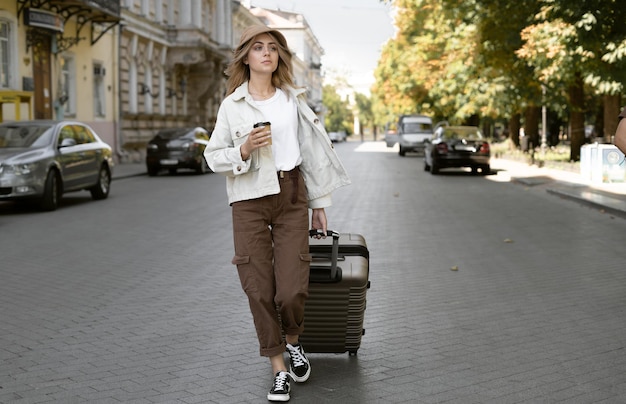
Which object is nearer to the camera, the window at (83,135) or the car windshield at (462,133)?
the window at (83,135)

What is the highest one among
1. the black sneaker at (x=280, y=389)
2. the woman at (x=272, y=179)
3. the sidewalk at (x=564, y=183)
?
the woman at (x=272, y=179)

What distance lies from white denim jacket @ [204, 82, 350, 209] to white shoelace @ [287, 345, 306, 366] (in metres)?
0.75

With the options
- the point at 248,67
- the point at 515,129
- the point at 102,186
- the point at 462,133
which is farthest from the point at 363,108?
the point at 248,67

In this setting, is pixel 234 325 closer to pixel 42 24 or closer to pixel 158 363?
pixel 158 363

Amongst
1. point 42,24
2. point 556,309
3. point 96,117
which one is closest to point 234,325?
point 556,309

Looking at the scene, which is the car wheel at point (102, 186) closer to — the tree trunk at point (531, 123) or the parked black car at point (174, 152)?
the parked black car at point (174, 152)

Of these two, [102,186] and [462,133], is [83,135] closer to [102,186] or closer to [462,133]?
[102,186]

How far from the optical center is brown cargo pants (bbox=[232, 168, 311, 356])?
450 centimetres

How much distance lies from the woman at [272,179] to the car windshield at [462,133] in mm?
23230

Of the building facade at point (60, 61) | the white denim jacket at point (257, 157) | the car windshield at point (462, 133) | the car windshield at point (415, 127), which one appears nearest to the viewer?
the white denim jacket at point (257, 157)

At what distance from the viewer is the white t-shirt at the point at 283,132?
4.56 meters

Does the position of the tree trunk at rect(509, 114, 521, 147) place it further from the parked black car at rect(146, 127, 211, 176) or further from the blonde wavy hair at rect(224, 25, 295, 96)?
the blonde wavy hair at rect(224, 25, 295, 96)

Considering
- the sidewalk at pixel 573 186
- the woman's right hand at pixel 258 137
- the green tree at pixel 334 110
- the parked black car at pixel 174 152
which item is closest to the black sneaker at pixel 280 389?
the woman's right hand at pixel 258 137

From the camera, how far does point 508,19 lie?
27516mm
